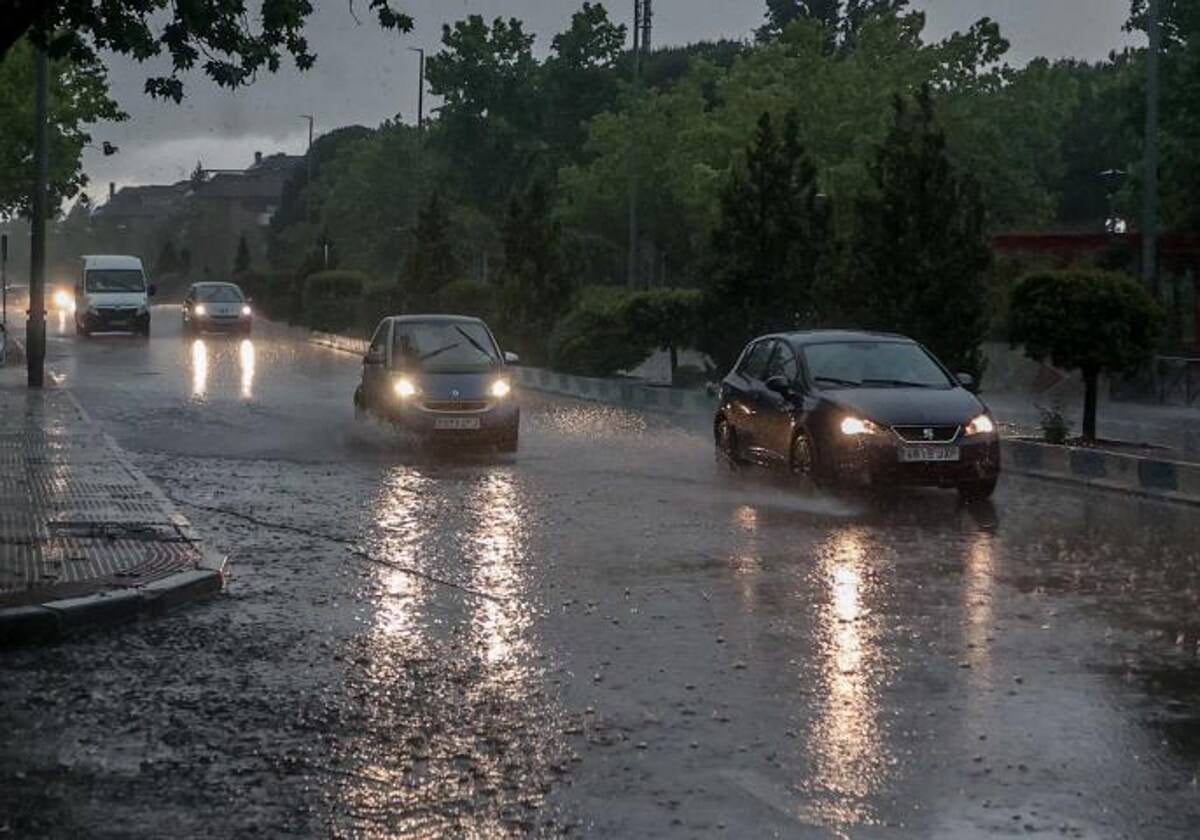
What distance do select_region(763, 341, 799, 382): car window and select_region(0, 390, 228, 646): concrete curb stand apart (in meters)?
7.58

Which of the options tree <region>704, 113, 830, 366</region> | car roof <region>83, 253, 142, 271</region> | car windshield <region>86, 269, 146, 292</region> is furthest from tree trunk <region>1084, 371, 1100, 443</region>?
car roof <region>83, 253, 142, 271</region>

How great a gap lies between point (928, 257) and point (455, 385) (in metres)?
7.72

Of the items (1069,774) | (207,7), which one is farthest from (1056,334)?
(1069,774)

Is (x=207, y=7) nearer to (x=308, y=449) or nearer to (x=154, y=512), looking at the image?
(x=154, y=512)

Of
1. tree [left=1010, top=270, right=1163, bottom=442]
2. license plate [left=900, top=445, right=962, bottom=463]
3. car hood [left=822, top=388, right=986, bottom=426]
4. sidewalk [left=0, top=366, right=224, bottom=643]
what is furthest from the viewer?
tree [left=1010, top=270, right=1163, bottom=442]

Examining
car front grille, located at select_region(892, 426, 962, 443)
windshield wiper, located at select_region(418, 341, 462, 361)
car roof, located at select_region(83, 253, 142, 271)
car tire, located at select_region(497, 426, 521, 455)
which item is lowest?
car tire, located at select_region(497, 426, 521, 455)

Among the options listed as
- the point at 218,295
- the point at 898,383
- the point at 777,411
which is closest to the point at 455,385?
the point at 777,411

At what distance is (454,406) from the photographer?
20172mm

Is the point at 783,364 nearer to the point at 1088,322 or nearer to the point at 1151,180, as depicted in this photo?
the point at 1088,322

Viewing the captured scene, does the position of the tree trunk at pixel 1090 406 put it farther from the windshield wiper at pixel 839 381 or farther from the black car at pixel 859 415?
the windshield wiper at pixel 839 381

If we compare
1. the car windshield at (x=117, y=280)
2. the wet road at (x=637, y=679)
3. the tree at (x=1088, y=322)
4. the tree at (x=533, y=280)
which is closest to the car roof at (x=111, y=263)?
the car windshield at (x=117, y=280)

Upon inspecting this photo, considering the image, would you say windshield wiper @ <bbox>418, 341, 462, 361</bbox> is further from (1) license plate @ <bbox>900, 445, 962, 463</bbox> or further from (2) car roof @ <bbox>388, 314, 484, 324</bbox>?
(1) license plate @ <bbox>900, 445, 962, 463</bbox>

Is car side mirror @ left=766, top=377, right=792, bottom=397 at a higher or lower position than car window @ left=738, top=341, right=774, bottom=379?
lower

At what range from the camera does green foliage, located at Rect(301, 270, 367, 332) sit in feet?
207
